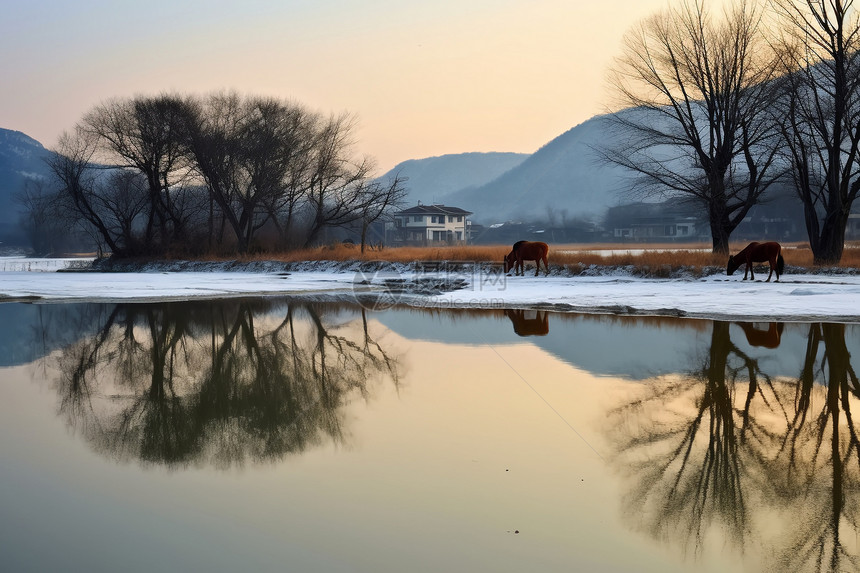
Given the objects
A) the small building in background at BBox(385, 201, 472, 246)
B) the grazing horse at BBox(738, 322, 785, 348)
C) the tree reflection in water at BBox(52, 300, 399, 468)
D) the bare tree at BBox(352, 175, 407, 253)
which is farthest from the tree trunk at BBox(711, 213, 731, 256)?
the small building in background at BBox(385, 201, 472, 246)

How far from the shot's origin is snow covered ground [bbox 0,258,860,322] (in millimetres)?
18797

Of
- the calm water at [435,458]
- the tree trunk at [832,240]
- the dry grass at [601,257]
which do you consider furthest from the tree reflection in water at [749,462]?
the tree trunk at [832,240]

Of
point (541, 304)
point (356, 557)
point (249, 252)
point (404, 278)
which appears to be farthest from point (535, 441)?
point (249, 252)

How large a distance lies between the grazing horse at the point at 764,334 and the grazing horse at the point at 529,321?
3947 millimetres

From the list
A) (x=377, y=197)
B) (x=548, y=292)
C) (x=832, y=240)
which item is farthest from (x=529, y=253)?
(x=377, y=197)

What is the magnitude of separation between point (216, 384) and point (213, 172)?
1732 inches

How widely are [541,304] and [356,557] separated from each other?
16869 millimetres

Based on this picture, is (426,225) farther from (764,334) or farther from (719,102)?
(764,334)

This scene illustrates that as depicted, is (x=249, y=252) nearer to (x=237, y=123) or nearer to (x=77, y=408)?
(x=237, y=123)

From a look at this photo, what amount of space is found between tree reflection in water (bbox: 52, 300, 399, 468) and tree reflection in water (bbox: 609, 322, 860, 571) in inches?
125

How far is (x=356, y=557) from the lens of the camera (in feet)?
15.0

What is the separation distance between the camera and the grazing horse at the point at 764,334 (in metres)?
13.2

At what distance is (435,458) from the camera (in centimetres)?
653

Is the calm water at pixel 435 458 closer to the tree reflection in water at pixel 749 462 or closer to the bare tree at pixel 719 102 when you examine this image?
the tree reflection in water at pixel 749 462
